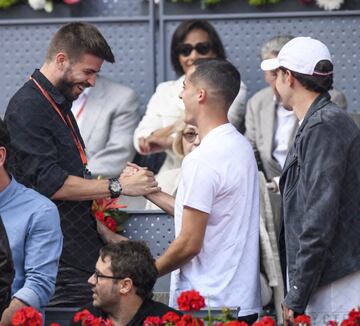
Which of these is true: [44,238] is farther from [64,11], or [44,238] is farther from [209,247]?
[64,11]

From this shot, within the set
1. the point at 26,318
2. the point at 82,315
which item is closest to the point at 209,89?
the point at 82,315

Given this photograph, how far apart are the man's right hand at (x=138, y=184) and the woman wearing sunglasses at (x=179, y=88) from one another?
6.36ft

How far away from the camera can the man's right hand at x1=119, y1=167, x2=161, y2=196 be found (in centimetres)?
582

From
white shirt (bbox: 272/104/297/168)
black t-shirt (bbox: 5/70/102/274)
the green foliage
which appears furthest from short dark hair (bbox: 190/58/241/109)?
the green foliage

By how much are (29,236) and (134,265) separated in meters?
0.49

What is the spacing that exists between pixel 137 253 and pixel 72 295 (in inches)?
28.1

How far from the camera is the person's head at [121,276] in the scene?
5.14m

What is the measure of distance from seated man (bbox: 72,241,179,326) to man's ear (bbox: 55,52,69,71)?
1.04 metres

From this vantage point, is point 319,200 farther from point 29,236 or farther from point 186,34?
point 186,34

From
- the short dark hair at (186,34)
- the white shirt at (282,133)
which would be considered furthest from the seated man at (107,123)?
the white shirt at (282,133)

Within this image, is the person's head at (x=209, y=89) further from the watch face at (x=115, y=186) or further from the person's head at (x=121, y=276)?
the person's head at (x=121, y=276)

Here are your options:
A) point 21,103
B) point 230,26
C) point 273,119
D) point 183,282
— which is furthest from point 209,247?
point 230,26

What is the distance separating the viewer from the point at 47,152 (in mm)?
5586

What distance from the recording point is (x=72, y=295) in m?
5.80
